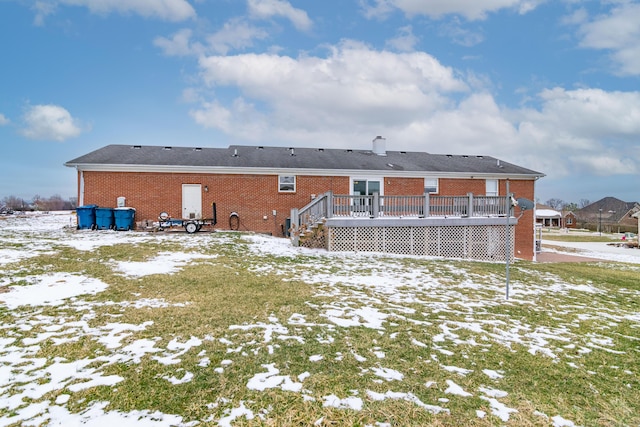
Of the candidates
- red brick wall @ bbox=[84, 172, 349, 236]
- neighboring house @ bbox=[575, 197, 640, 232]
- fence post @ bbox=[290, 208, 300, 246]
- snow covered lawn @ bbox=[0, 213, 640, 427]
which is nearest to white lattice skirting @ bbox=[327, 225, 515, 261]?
fence post @ bbox=[290, 208, 300, 246]

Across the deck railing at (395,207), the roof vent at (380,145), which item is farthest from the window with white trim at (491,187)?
the roof vent at (380,145)

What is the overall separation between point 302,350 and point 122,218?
15.3 meters

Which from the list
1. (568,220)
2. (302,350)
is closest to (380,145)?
(302,350)

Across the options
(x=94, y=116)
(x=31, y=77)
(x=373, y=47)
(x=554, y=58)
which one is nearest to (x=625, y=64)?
(x=554, y=58)

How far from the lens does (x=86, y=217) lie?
1526 centimetres

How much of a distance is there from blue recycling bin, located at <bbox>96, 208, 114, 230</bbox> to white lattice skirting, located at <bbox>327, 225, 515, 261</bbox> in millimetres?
11173

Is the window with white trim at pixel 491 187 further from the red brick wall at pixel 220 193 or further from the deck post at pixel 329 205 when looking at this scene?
the deck post at pixel 329 205

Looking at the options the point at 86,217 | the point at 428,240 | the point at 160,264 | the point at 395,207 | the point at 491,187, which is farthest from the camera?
the point at 491,187

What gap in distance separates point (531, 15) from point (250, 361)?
60.1ft

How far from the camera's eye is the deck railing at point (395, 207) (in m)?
13.1

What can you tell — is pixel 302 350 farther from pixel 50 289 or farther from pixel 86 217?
pixel 86 217

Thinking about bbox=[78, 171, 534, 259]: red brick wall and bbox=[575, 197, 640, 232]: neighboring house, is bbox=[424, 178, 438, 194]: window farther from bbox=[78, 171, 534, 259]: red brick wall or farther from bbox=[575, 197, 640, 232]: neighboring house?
bbox=[575, 197, 640, 232]: neighboring house

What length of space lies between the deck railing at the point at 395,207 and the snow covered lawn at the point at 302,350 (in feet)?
17.5

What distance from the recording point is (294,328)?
455 centimetres
